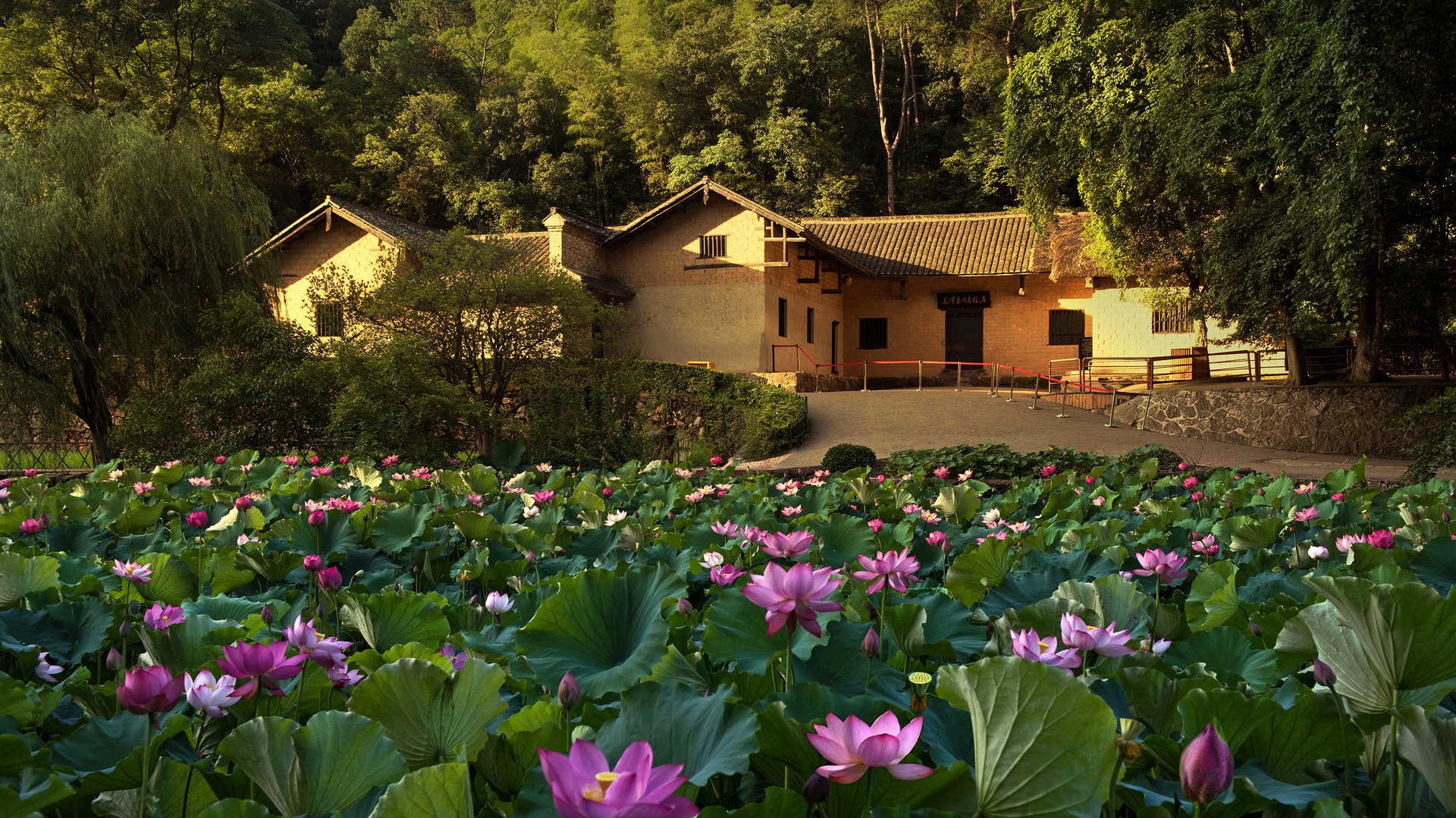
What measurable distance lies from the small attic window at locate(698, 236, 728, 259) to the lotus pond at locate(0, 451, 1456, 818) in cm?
2202

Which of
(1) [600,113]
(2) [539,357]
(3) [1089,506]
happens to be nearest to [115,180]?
(2) [539,357]

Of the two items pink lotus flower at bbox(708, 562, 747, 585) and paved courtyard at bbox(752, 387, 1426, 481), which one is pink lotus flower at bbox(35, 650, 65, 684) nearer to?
pink lotus flower at bbox(708, 562, 747, 585)

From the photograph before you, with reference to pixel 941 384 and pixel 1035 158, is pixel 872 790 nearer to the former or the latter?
pixel 1035 158

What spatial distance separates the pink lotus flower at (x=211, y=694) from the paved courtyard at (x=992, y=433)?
39.2 ft

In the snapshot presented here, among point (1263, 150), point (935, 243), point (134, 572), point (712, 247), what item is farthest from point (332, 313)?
point (935, 243)

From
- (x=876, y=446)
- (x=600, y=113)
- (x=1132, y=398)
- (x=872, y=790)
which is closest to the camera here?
(x=872, y=790)

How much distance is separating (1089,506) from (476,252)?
12.6 m

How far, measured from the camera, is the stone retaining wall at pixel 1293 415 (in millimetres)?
15055

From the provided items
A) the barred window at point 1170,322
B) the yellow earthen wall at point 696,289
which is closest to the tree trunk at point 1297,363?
the barred window at point 1170,322

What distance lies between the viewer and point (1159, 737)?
1.06 meters

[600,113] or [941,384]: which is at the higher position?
[600,113]

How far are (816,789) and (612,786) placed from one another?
29 centimetres

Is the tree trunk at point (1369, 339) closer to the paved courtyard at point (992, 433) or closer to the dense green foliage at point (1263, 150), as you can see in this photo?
the dense green foliage at point (1263, 150)

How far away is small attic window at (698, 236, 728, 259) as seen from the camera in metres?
24.3
